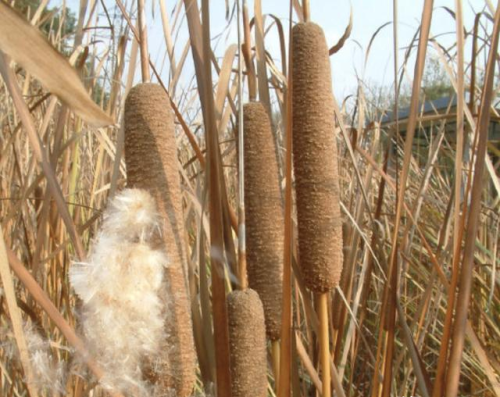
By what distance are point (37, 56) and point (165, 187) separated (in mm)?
299

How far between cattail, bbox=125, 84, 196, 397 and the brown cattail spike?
22cm

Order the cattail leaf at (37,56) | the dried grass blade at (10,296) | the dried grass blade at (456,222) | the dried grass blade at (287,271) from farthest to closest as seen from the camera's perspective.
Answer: the dried grass blade at (456,222) → the dried grass blade at (287,271) → the dried grass blade at (10,296) → the cattail leaf at (37,56)

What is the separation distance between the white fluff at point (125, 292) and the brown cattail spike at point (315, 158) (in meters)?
0.25

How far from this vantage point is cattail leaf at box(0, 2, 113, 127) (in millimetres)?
434

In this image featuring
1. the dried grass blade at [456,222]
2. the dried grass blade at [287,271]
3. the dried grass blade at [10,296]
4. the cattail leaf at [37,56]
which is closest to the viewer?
the cattail leaf at [37,56]

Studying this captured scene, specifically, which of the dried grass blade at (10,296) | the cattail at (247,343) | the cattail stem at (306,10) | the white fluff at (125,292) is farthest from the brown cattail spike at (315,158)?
the dried grass blade at (10,296)

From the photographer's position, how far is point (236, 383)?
0.81 metres

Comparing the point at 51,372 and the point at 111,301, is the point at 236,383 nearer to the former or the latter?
the point at 111,301

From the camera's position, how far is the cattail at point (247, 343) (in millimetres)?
787

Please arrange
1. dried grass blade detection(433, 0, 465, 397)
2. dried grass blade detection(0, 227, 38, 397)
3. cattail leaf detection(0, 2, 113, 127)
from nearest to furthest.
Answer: cattail leaf detection(0, 2, 113, 127) < dried grass blade detection(0, 227, 38, 397) < dried grass blade detection(433, 0, 465, 397)

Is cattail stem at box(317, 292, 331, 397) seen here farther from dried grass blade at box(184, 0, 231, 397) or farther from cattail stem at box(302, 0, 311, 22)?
cattail stem at box(302, 0, 311, 22)

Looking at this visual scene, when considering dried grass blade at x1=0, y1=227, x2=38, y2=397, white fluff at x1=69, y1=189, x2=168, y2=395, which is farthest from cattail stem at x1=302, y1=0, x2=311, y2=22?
dried grass blade at x1=0, y1=227, x2=38, y2=397

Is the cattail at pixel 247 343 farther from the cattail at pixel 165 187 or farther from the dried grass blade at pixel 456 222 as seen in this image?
the dried grass blade at pixel 456 222

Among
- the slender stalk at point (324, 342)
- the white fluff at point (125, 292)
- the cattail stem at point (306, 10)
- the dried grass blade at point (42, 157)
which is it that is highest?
the cattail stem at point (306, 10)
